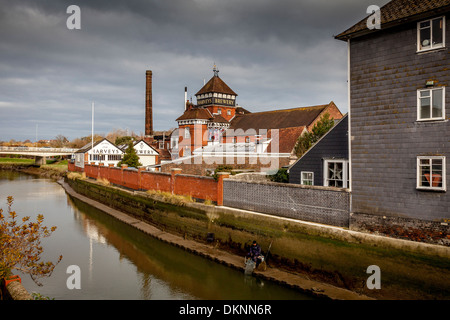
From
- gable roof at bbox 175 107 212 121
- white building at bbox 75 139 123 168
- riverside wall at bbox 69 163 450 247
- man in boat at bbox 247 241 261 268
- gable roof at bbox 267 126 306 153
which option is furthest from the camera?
white building at bbox 75 139 123 168

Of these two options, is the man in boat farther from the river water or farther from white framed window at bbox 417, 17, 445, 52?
white framed window at bbox 417, 17, 445, 52

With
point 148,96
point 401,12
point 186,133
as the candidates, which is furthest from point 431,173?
point 148,96

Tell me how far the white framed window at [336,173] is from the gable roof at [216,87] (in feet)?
115

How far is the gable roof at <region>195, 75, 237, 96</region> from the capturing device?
50406 mm

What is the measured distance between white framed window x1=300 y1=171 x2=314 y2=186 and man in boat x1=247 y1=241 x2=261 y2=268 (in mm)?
5491

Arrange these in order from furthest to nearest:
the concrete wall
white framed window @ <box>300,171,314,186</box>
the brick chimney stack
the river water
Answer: the brick chimney stack < white framed window @ <box>300,171,314,186</box> < the concrete wall < the river water

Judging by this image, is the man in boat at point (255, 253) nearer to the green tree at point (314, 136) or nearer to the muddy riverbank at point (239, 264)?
the muddy riverbank at point (239, 264)

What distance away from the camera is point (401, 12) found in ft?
40.9

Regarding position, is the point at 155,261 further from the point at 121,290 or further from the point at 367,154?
the point at 367,154

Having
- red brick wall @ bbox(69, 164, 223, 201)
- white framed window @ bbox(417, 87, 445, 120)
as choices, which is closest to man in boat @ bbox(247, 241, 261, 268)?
red brick wall @ bbox(69, 164, 223, 201)

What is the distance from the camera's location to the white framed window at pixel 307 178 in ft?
59.3

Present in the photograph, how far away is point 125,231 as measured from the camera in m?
23.4

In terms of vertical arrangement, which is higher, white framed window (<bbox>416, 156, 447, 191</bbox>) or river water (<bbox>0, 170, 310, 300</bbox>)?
white framed window (<bbox>416, 156, 447, 191</bbox>)

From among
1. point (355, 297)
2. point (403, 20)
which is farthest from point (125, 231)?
point (403, 20)
